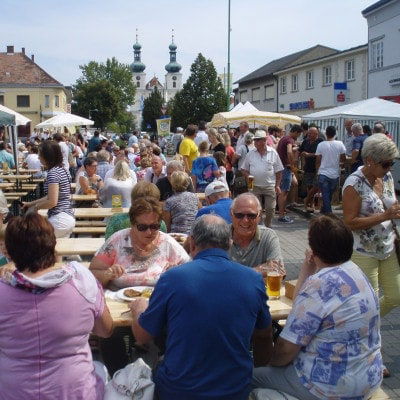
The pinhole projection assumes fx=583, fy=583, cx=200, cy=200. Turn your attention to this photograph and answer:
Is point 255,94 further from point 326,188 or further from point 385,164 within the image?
point 385,164

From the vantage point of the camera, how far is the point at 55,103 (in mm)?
69250

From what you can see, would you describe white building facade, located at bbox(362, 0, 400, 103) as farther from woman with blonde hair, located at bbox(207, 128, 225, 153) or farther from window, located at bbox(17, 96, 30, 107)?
window, located at bbox(17, 96, 30, 107)

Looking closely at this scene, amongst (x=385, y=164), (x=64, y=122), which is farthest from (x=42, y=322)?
(x=64, y=122)

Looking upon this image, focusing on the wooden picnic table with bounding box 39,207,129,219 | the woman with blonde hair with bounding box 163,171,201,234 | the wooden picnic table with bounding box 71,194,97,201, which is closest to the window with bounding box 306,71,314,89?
the wooden picnic table with bounding box 71,194,97,201

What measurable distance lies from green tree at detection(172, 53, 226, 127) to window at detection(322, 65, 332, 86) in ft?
79.9

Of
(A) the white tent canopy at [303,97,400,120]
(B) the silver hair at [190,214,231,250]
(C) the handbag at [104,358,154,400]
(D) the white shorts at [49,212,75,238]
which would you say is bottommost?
(C) the handbag at [104,358,154,400]

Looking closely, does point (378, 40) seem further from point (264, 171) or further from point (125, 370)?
point (125, 370)

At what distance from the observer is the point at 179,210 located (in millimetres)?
6367

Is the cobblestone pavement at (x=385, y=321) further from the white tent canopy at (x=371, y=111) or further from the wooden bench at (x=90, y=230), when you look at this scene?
the white tent canopy at (x=371, y=111)

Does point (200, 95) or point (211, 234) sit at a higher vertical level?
point (200, 95)

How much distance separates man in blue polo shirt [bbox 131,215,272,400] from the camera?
8.75 ft

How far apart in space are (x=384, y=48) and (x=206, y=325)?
2764 cm

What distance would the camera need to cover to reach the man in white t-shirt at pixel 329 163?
10.7m

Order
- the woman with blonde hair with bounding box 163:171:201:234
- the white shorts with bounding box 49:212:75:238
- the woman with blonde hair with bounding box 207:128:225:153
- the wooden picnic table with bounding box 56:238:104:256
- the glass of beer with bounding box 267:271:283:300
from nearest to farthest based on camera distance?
the glass of beer with bounding box 267:271:283:300
the wooden picnic table with bounding box 56:238:104:256
the woman with blonde hair with bounding box 163:171:201:234
the white shorts with bounding box 49:212:75:238
the woman with blonde hair with bounding box 207:128:225:153
